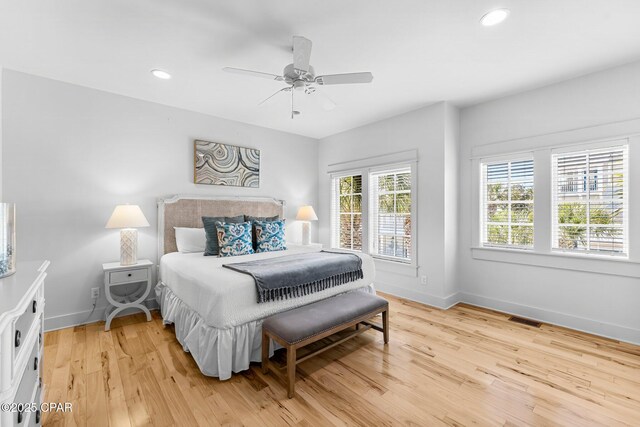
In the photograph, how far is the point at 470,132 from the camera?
3.75 metres

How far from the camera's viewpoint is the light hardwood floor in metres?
1.75

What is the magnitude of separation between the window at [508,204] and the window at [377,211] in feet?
3.01

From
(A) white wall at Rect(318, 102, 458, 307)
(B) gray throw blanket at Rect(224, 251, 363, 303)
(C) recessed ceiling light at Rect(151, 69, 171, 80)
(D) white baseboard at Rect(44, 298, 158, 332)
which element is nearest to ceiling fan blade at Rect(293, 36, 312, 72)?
(C) recessed ceiling light at Rect(151, 69, 171, 80)

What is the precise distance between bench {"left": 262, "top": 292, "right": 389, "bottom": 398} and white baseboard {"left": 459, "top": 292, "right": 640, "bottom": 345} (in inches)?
69.7

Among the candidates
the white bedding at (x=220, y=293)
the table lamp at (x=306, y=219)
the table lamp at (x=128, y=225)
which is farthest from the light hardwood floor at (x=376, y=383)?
the table lamp at (x=306, y=219)

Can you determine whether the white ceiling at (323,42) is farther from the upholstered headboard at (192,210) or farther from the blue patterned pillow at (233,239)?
the blue patterned pillow at (233,239)

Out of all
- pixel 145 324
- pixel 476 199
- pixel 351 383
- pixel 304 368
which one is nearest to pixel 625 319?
pixel 476 199

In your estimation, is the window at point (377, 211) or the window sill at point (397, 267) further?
the window at point (377, 211)

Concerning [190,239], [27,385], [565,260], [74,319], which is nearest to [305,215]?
[190,239]

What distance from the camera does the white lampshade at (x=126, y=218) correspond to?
9.80ft

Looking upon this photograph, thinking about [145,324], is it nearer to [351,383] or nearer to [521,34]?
[351,383]

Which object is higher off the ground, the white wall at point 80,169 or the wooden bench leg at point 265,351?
the white wall at point 80,169

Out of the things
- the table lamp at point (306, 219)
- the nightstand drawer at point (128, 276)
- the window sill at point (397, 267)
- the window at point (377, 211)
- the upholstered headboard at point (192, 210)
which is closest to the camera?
the nightstand drawer at point (128, 276)

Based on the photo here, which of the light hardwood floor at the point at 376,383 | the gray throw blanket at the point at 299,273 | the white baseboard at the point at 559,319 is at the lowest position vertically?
the light hardwood floor at the point at 376,383
